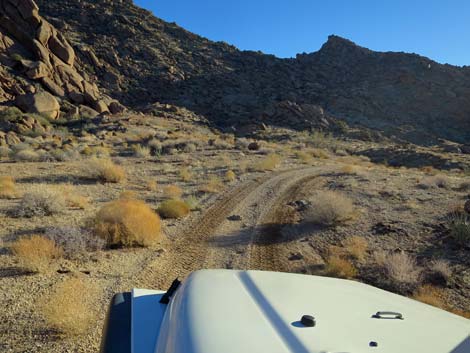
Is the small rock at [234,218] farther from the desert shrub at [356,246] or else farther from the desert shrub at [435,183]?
the desert shrub at [435,183]

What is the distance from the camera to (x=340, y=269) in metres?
6.48

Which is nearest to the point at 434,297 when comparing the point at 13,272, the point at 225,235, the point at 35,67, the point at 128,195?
the point at 225,235

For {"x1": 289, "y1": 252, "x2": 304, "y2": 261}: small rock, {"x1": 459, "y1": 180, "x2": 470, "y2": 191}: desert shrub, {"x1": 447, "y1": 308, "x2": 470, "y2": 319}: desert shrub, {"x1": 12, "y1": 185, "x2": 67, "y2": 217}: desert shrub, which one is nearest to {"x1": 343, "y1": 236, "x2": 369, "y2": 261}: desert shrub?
{"x1": 289, "y1": 252, "x2": 304, "y2": 261}: small rock

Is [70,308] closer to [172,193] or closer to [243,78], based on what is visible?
[172,193]

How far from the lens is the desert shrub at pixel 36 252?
5637 mm

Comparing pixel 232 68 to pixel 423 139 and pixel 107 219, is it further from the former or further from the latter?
pixel 107 219

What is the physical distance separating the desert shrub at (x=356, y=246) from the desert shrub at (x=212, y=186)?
6.05m

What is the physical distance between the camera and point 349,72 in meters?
73.8

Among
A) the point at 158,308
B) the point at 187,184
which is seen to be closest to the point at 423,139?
the point at 187,184

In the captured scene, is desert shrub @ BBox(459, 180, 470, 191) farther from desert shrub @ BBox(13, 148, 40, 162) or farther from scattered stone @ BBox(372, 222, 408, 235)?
desert shrub @ BBox(13, 148, 40, 162)

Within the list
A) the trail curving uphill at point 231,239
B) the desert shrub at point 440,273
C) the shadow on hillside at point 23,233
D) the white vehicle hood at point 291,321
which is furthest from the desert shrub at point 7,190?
the desert shrub at point 440,273

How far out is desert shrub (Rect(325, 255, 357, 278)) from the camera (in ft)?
21.0

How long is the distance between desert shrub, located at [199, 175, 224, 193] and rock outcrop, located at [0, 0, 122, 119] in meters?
28.7

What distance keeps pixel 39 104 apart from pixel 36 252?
35.8m
